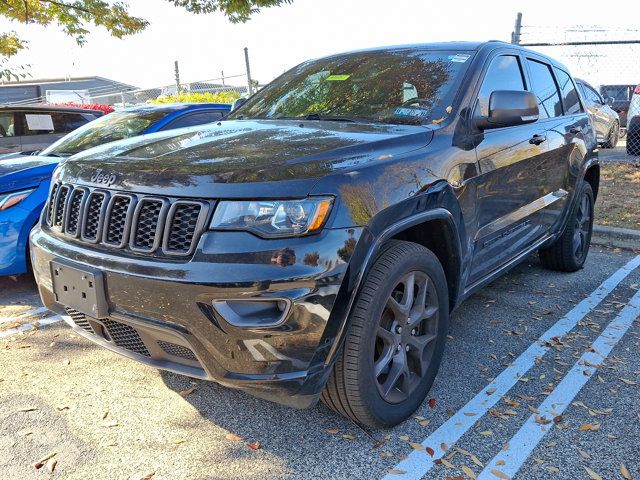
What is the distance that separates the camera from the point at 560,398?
296 centimetres

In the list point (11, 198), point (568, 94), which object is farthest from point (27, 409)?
point (568, 94)

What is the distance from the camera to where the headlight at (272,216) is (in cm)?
208

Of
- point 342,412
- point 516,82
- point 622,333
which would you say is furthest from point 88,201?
point 622,333

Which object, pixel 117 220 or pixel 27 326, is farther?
pixel 27 326

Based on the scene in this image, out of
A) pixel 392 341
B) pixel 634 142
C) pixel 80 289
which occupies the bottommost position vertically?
pixel 634 142

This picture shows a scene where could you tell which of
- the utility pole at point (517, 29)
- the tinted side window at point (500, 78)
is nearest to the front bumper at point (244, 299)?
the tinted side window at point (500, 78)

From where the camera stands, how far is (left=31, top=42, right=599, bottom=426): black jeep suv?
207 centimetres

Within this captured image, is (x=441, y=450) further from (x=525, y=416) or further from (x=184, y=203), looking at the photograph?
(x=184, y=203)

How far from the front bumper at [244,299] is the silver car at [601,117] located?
39.6ft

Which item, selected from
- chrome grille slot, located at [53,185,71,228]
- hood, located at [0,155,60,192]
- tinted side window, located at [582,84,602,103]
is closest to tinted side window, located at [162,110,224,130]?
hood, located at [0,155,60,192]

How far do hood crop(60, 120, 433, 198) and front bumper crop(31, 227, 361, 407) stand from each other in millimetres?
211

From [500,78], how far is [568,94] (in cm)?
162

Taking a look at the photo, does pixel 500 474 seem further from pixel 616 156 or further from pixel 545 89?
pixel 616 156

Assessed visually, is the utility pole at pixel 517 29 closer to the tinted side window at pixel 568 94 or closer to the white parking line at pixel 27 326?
the tinted side window at pixel 568 94
